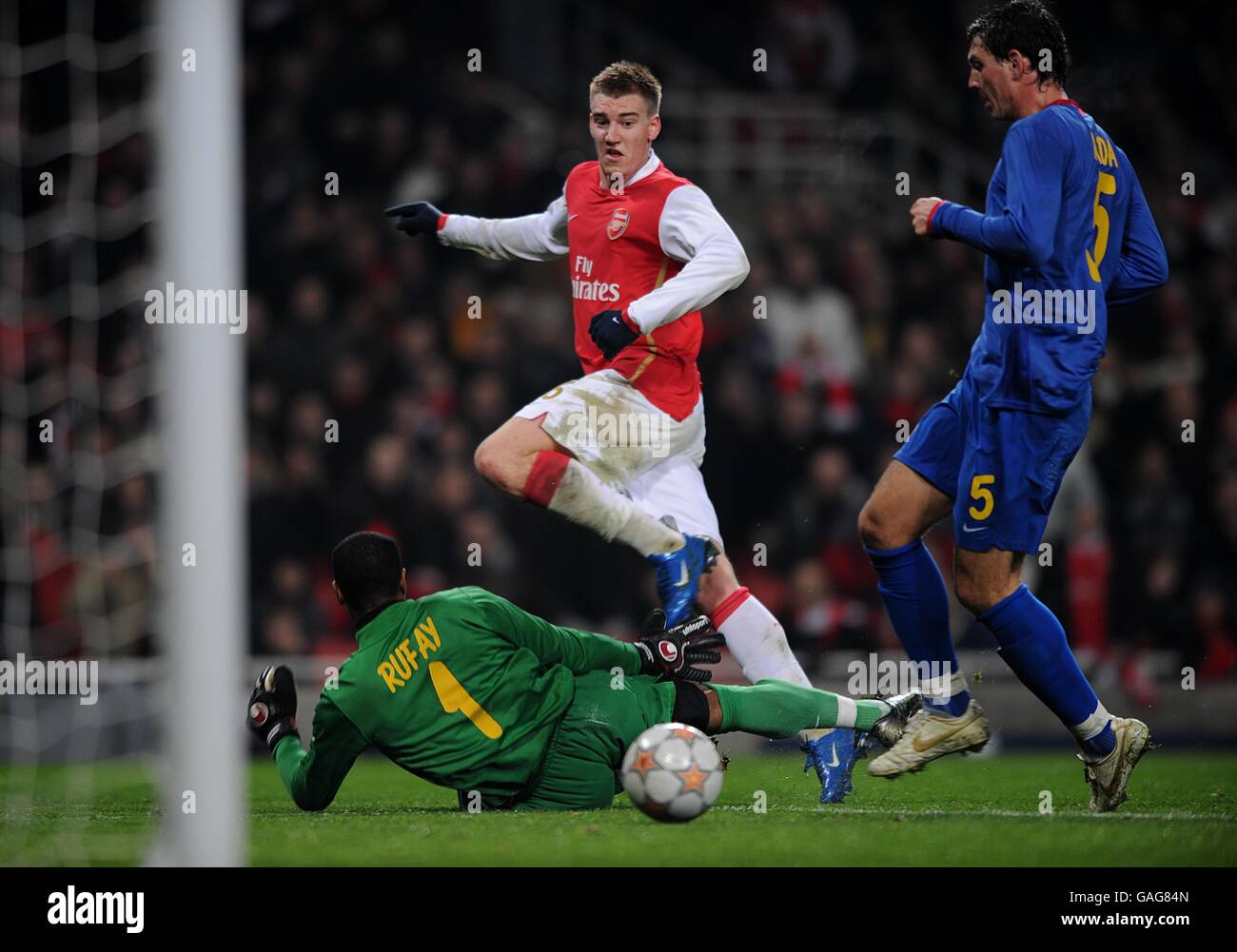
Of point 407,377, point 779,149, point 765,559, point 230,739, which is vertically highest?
point 779,149

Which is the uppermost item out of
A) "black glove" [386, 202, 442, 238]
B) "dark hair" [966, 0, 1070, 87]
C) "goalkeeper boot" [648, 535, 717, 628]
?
"dark hair" [966, 0, 1070, 87]

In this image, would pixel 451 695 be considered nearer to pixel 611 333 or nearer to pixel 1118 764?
pixel 611 333

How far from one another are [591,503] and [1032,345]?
4.92 feet

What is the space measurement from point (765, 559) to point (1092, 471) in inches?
88.1

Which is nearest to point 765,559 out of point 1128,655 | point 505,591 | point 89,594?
point 505,591

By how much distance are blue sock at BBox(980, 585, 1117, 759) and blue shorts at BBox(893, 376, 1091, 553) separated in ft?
0.62

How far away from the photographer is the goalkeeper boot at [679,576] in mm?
5430

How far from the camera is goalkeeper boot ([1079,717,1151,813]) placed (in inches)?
197

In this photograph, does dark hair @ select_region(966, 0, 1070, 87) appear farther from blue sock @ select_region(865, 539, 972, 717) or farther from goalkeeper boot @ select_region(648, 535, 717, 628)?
goalkeeper boot @ select_region(648, 535, 717, 628)

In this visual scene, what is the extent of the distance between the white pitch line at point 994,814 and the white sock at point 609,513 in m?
0.89

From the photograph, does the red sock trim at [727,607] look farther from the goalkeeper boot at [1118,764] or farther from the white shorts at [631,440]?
the goalkeeper boot at [1118,764]

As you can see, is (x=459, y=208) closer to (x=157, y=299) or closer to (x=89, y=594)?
(x=89, y=594)

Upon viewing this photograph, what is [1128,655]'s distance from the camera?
931cm

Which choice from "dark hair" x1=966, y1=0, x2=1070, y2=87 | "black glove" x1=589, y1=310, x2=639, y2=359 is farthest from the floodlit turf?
"dark hair" x1=966, y1=0, x2=1070, y2=87
